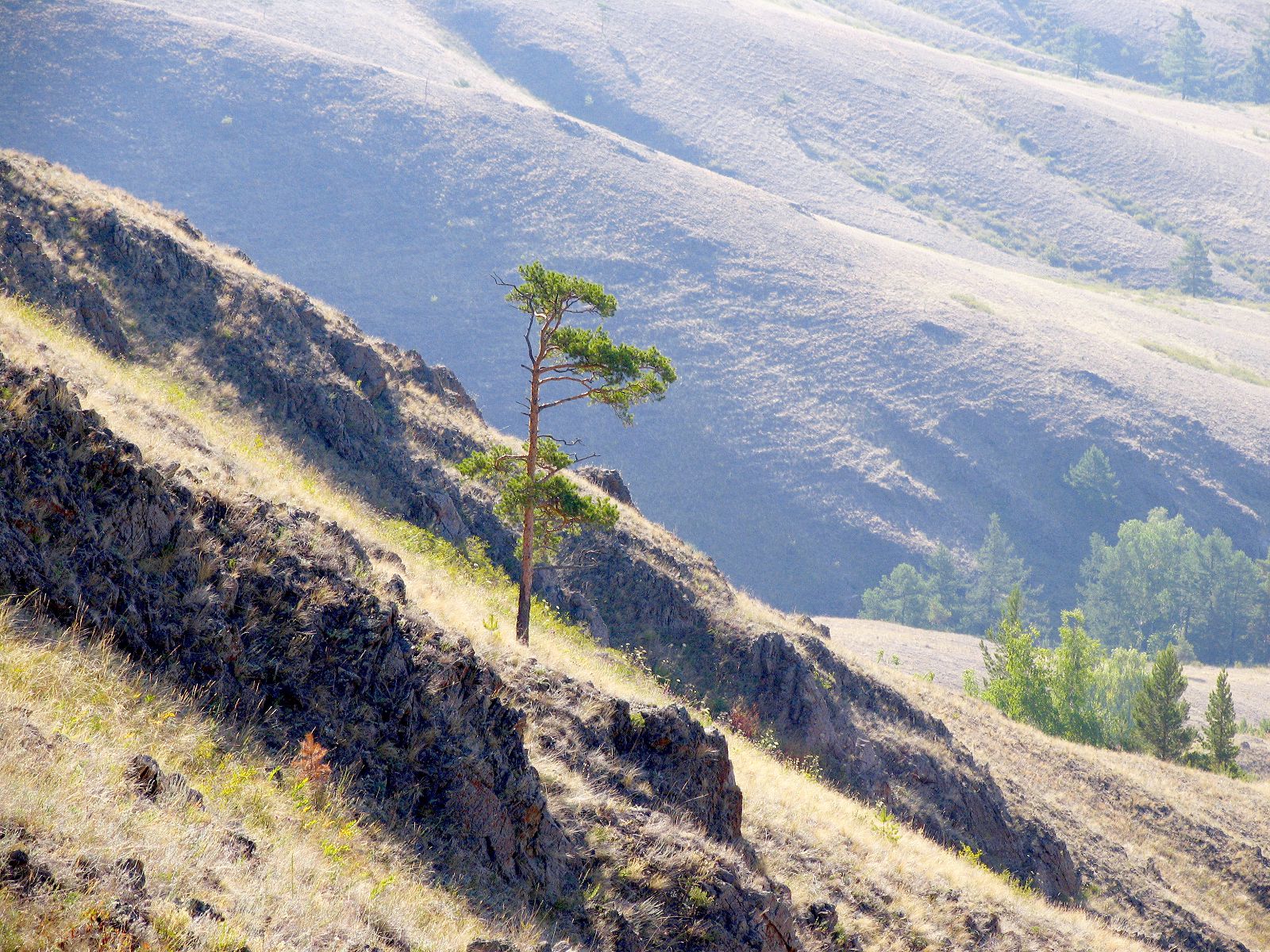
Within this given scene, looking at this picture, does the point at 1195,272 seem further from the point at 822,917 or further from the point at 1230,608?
the point at 822,917

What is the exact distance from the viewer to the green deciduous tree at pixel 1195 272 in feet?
483

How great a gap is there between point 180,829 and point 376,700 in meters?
3.03

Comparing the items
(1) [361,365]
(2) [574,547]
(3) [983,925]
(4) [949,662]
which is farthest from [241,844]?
(4) [949,662]

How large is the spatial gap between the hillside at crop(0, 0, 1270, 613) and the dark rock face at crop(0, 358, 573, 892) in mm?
76296

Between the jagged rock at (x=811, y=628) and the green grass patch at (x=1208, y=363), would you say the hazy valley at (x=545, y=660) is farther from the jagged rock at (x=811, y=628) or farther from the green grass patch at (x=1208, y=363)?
the green grass patch at (x=1208, y=363)

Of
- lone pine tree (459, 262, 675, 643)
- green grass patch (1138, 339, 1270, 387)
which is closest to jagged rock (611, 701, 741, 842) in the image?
lone pine tree (459, 262, 675, 643)

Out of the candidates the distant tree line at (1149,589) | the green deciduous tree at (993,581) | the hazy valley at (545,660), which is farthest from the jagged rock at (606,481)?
the green deciduous tree at (993,581)

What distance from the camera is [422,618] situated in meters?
9.95

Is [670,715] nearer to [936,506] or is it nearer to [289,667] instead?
[289,667]

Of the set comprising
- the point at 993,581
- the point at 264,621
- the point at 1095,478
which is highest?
the point at 264,621

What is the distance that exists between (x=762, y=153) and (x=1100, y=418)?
88.0 meters

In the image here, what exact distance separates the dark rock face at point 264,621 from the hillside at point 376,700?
0.03m

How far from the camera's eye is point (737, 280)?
114m

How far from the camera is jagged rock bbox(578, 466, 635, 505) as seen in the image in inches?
1160
